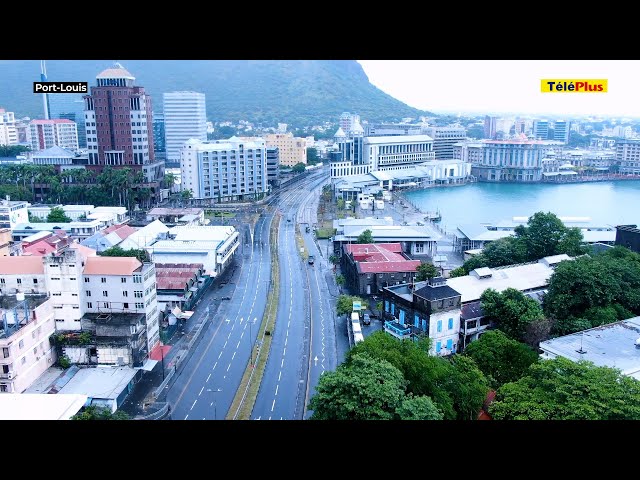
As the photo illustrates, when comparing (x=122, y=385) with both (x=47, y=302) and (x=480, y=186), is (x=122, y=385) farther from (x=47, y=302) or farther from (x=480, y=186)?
(x=480, y=186)

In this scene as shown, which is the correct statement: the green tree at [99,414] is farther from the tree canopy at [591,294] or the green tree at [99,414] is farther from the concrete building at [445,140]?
the concrete building at [445,140]

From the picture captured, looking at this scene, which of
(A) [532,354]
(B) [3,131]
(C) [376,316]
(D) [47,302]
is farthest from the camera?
(B) [3,131]

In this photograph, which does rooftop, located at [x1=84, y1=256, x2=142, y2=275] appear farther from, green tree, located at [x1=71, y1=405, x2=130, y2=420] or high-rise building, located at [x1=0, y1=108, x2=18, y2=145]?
high-rise building, located at [x1=0, y1=108, x2=18, y2=145]

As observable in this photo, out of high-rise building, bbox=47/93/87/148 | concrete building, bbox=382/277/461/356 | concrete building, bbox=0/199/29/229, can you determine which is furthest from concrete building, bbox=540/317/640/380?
high-rise building, bbox=47/93/87/148

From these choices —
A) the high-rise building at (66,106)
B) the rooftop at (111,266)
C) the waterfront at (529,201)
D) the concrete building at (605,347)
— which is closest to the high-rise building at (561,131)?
the waterfront at (529,201)
